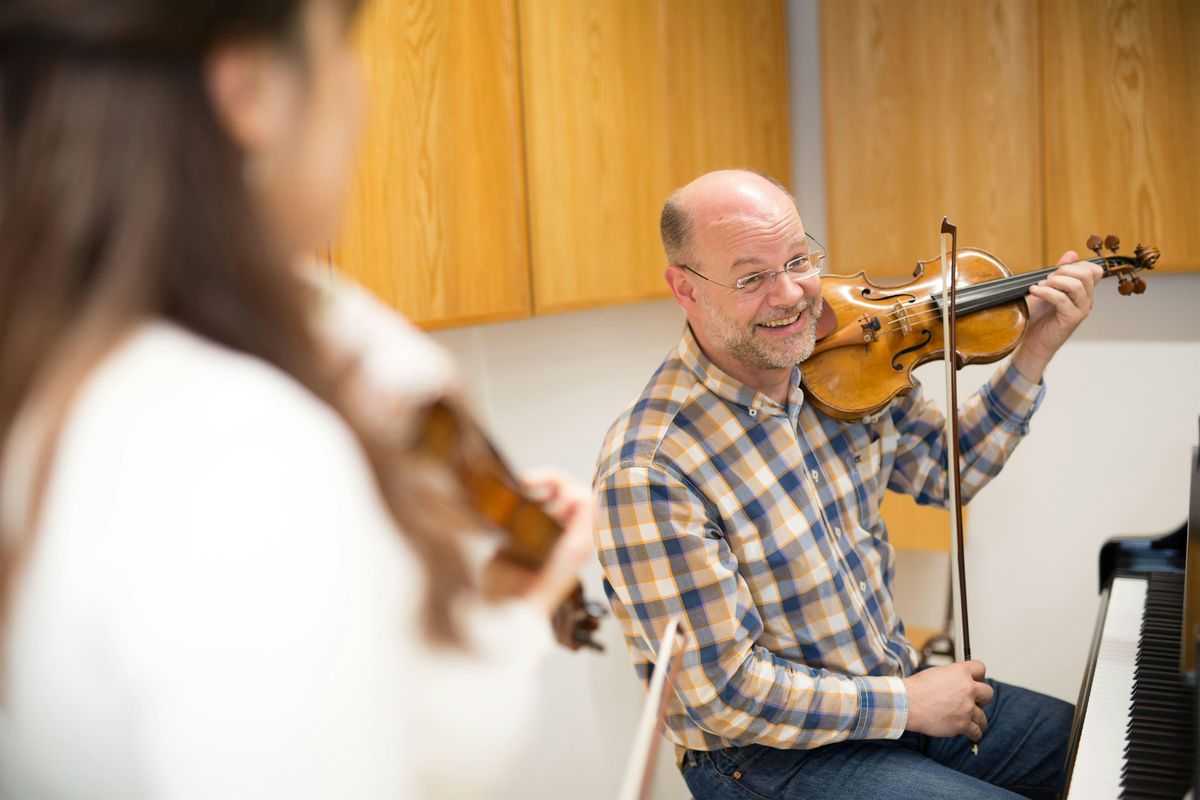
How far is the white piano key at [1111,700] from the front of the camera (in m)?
1.35

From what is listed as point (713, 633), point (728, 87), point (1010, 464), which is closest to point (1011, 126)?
point (728, 87)

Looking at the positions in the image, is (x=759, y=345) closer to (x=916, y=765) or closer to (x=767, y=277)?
(x=767, y=277)

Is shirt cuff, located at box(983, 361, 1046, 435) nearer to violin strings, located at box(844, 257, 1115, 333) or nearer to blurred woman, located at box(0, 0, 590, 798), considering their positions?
violin strings, located at box(844, 257, 1115, 333)

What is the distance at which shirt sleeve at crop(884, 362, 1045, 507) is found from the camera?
1.98 metres

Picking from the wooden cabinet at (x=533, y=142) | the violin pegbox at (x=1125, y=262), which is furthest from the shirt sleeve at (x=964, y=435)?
the wooden cabinet at (x=533, y=142)

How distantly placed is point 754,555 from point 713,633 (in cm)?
16

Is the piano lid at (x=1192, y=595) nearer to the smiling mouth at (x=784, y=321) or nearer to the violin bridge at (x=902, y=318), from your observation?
the violin bridge at (x=902, y=318)

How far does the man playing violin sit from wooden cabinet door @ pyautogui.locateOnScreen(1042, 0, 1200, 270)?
45.5 inches

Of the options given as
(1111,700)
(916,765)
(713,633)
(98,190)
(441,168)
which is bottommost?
(916,765)

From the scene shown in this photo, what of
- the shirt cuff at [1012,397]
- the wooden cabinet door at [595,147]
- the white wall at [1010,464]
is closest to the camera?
the shirt cuff at [1012,397]

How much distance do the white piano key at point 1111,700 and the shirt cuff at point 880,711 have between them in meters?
0.26

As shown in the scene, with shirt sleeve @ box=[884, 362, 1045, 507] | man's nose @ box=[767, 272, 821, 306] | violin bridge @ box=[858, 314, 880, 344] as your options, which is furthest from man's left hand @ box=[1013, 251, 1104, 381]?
man's nose @ box=[767, 272, 821, 306]

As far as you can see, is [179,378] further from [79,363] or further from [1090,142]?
[1090,142]

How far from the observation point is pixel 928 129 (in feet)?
10.1
